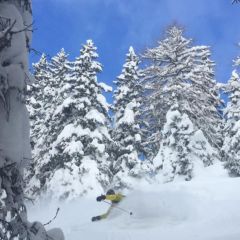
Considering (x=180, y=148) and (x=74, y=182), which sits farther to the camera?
(x=180, y=148)

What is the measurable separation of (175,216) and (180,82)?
2073 centimetres

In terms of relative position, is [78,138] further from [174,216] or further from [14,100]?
[14,100]

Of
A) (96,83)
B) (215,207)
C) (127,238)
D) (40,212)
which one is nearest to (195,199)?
(215,207)

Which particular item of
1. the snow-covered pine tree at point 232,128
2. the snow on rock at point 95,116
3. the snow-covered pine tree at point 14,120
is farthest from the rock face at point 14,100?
the snow on rock at point 95,116

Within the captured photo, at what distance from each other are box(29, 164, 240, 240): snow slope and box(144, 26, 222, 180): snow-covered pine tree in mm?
15919

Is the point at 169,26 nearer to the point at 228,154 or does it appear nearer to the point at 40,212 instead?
the point at 228,154

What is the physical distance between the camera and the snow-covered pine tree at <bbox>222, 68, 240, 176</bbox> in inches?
1045

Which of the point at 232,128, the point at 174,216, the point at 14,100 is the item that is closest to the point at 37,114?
the point at 232,128

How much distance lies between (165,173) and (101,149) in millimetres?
5098

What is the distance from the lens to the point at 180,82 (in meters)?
33.0

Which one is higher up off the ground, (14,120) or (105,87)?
(105,87)

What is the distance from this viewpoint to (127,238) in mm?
11711

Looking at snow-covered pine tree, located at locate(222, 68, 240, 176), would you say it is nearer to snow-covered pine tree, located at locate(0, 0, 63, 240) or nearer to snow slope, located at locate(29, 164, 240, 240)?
snow slope, located at locate(29, 164, 240, 240)

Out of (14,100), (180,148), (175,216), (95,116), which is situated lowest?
(14,100)
